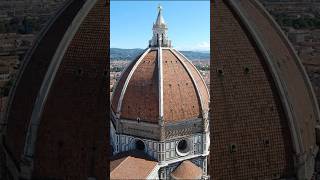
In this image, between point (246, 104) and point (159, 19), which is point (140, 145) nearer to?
point (159, 19)

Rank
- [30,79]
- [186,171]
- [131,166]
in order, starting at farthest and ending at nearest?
[186,171] → [131,166] → [30,79]

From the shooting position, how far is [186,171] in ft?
50.8

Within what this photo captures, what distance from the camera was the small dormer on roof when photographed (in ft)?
59.5

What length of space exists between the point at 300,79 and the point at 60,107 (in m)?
5.70

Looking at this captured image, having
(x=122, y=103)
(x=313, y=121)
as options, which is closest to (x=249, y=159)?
(x=313, y=121)

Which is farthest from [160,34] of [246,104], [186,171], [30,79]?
[246,104]

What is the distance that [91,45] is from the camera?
7961 mm

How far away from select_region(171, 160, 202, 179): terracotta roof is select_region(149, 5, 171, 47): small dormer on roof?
560cm

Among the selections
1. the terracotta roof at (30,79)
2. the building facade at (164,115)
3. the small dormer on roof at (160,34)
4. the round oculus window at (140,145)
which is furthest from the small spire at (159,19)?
the terracotta roof at (30,79)

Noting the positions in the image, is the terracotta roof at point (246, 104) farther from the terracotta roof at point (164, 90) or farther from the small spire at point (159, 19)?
the small spire at point (159, 19)

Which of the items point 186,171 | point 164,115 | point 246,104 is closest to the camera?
point 246,104

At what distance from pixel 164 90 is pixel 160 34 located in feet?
11.3

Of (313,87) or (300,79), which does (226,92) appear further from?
(313,87)

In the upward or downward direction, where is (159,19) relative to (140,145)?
upward
